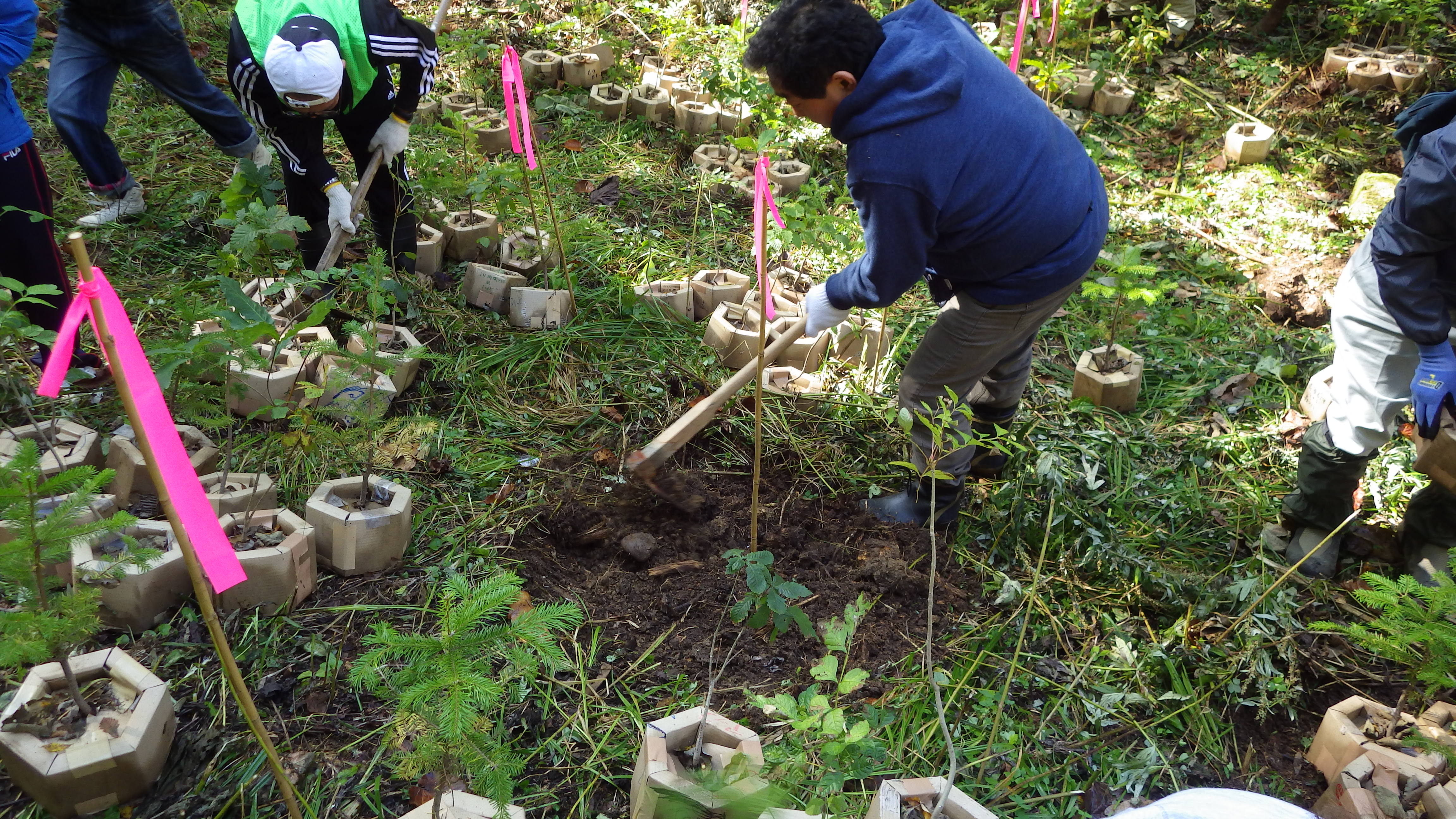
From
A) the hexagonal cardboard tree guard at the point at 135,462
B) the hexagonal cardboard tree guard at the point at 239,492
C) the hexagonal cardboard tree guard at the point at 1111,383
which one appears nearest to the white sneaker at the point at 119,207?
the hexagonal cardboard tree guard at the point at 135,462

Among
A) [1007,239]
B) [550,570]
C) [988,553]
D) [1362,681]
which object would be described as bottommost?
[1362,681]

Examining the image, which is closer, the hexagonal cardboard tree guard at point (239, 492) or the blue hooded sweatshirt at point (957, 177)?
the blue hooded sweatshirt at point (957, 177)

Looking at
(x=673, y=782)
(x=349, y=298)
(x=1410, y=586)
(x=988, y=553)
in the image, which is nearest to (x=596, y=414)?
(x=349, y=298)

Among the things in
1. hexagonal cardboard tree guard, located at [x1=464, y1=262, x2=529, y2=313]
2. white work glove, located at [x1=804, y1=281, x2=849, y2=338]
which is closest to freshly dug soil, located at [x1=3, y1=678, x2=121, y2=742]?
white work glove, located at [x1=804, y1=281, x2=849, y2=338]

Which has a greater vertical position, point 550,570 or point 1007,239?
point 1007,239

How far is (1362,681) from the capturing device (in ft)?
8.67

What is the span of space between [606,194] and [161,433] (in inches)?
140

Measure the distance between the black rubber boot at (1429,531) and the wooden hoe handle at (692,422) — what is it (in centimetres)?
208

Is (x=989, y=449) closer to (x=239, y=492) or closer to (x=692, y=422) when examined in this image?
(x=692, y=422)

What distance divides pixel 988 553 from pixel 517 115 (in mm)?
3774

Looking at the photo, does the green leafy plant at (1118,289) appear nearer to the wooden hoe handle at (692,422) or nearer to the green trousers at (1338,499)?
the green trousers at (1338,499)

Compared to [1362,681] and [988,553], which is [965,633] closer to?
[988,553]

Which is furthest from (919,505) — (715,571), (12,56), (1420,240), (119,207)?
(119,207)

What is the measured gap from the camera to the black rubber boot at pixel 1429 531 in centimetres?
289
